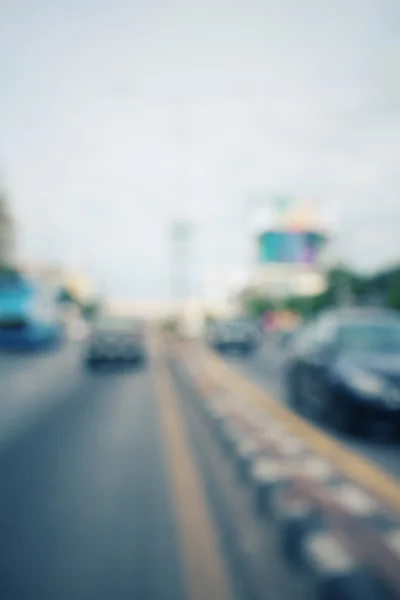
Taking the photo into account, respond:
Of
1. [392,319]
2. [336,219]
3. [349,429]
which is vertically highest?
[336,219]

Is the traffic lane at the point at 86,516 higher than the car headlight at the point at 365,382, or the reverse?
the car headlight at the point at 365,382

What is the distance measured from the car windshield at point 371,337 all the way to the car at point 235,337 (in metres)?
21.0

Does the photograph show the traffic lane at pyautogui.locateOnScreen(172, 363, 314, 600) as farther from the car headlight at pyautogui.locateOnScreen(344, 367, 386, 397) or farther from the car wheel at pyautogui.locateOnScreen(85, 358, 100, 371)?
the car wheel at pyautogui.locateOnScreen(85, 358, 100, 371)

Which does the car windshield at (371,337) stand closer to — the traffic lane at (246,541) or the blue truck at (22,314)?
the traffic lane at (246,541)

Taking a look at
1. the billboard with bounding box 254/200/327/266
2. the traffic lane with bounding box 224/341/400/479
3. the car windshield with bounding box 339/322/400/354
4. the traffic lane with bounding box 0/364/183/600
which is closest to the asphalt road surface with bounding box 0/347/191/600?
the traffic lane with bounding box 0/364/183/600

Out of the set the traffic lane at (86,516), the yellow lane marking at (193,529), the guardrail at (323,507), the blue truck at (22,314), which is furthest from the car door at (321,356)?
the blue truck at (22,314)

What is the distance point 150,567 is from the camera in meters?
4.17

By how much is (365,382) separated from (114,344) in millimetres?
13112

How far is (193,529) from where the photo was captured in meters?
4.90

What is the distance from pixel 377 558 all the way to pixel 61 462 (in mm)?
4042

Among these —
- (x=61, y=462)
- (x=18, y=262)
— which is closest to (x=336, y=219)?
(x=18, y=262)

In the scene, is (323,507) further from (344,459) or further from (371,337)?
(371,337)

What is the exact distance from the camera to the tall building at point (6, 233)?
69.4m

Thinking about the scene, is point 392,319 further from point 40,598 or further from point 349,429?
point 40,598
